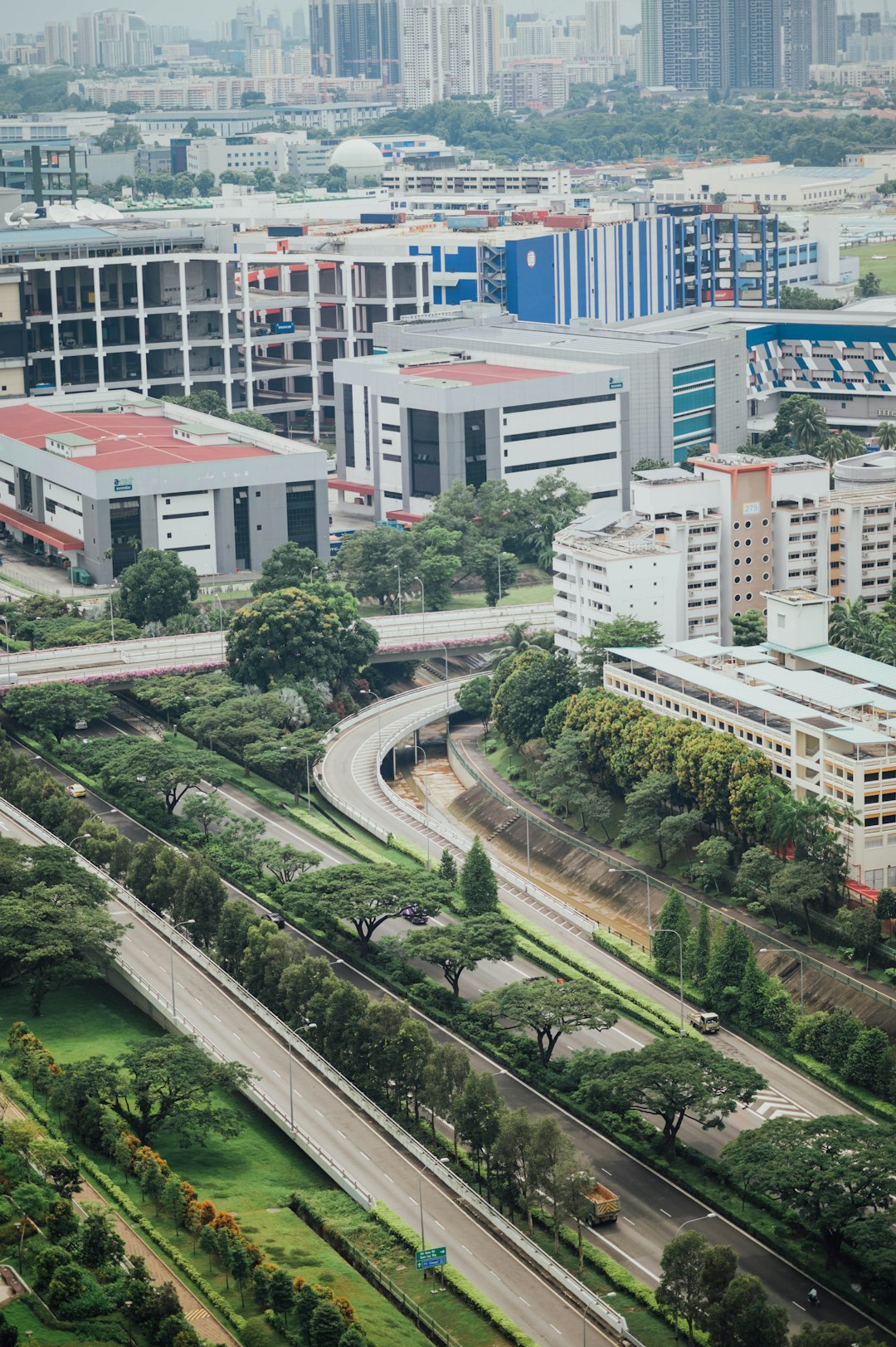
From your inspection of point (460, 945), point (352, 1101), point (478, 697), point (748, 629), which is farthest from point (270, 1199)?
point (748, 629)

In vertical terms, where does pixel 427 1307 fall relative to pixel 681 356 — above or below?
below

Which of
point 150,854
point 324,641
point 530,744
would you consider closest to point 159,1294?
point 150,854

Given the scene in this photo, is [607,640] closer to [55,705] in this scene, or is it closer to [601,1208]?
[55,705]

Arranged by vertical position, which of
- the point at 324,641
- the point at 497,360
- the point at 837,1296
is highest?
the point at 497,360

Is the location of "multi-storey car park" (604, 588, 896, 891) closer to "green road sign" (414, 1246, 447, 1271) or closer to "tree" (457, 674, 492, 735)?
"tree" (457, 674, 492, 735)

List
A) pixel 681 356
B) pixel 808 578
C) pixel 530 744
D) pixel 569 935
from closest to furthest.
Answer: pixel 569 935
pixel 530 744
pixel 808 578
pixel 681 356

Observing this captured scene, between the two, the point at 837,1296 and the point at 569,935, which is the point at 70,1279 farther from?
the point at 569,935

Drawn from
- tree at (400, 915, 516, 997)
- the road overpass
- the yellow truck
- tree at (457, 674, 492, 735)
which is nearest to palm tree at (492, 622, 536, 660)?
tree at (457, 674, 492, 735)
